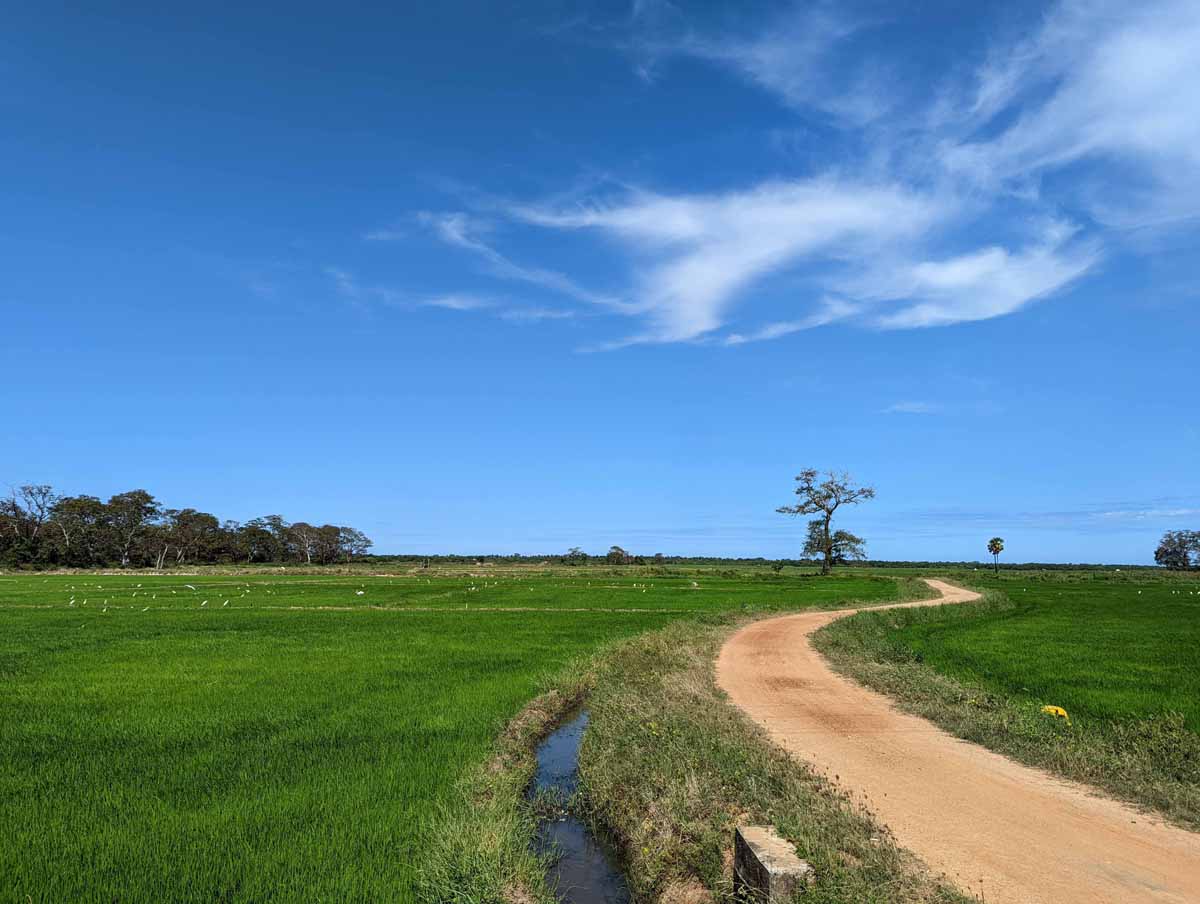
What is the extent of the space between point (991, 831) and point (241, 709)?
1342 cm

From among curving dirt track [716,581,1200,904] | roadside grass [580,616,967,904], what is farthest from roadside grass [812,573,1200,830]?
roadside grass [580,616,967,904]

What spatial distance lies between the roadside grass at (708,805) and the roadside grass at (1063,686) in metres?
4.06

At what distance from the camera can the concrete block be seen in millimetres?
5879

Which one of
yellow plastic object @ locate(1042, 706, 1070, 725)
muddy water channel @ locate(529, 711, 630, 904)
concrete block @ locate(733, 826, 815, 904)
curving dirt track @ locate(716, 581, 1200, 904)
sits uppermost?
concrete block @ locate(733, 826, 815, 904)

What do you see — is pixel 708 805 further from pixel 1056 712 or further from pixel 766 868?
pixel 1056 712

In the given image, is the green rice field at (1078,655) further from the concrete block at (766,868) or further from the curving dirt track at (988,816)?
the concrete block at (766,868)

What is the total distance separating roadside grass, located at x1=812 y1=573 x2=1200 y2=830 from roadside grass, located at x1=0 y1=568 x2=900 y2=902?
26.8 ft

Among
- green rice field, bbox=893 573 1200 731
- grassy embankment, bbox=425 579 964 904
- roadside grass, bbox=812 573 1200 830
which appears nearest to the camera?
grassy embankment, bbox=425 579 964 904

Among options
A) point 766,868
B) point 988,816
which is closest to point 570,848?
point 766,868

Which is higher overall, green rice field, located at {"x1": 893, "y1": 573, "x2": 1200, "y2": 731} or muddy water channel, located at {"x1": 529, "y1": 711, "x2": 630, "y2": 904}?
green rice field, located at {"x1": 893, "y1": 573, "x2": 1200, "y2": 731}

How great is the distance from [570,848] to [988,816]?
5.19 m

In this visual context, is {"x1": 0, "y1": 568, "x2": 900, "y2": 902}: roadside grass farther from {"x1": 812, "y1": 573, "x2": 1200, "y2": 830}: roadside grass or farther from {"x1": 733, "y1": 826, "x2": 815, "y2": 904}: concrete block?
{"x1": 812, "y1": 573, "x2": 1200, "y2": 830}: roadside grass

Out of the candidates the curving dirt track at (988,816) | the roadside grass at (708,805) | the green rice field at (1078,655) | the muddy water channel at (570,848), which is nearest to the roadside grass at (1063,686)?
the green rice field at (1078,655)

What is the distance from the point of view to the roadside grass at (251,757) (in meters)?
6.97
